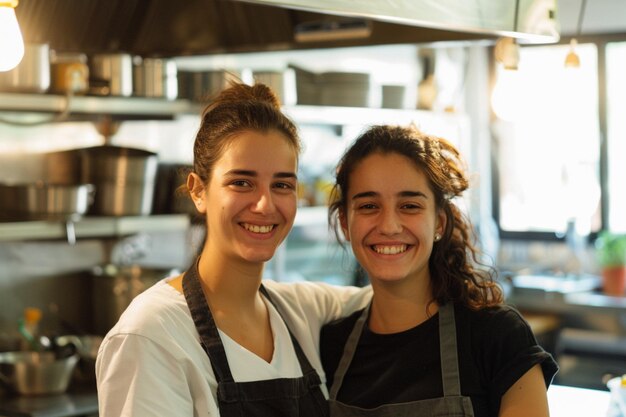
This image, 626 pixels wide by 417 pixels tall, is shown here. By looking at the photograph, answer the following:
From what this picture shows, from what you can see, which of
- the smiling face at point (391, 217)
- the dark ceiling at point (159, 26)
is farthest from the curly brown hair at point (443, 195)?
the dark ceiling at point (159, 26)

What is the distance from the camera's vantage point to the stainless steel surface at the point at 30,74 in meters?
3.08

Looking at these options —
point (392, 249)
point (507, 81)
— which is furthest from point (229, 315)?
point (507, 81)

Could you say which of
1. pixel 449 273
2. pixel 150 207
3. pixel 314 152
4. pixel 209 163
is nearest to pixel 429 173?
pixel 449 273

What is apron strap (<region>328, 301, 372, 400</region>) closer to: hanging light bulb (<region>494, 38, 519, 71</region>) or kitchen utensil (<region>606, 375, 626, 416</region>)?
kitchen utensil (<region>606, 375, 626, 416</region>)

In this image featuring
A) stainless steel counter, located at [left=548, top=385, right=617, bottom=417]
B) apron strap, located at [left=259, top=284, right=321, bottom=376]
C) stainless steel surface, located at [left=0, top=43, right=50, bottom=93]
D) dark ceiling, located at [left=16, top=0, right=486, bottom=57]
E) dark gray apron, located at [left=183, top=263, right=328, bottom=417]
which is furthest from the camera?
dark ceiling, located at [left=16, top=0, right=486, bottom=57]

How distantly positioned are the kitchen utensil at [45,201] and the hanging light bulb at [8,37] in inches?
63.8

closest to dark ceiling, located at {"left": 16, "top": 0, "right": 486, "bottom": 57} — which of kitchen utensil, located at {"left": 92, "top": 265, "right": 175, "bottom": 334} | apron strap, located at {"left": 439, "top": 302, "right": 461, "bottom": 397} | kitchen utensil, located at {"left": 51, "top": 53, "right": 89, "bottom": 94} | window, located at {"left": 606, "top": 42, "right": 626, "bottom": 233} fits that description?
kitchen utensil, located at {"left": 51, "top": 53, "right": 89, "bottom": 94}

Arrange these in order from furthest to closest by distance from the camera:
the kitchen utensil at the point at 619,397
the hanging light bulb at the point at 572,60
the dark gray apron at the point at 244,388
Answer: the hanging light bulb at the point at 572,60, the kitchen utensil at the point at 619,397, the dark gray apron at the point at 244,388

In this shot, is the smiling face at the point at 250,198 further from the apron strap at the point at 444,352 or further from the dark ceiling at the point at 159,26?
the dark ceiling at the point at 159,26

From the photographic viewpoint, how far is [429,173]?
206 cm

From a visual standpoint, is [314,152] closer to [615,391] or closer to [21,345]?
[21,345]

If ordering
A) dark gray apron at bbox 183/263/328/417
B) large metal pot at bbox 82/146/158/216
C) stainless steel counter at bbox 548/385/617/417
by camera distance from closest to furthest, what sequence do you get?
dark gray apron at bbox 183/263/328/417
stainless steel counter at bbox 548/385/617/417
large metal pot at bbox 82/146/158/216

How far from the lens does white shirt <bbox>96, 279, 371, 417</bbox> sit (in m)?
1.66

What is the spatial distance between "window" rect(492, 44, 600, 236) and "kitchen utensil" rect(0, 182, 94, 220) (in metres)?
3.22
